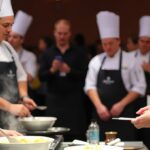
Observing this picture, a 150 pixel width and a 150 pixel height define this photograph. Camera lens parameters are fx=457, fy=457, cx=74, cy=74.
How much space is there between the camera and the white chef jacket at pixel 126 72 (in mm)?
3986

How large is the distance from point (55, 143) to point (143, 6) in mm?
5744

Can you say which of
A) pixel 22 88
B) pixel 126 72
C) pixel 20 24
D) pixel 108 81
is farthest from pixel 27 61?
pixel 22 88

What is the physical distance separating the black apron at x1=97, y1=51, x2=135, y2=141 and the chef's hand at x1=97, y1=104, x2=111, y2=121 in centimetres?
7

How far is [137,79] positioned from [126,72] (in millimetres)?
115

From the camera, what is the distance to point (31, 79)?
493 cm

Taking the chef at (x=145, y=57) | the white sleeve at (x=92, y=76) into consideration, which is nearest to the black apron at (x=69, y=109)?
the white sleeve at (x=92, y=76)

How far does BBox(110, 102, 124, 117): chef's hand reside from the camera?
153 inches

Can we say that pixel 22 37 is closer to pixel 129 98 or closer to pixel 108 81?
pixel 108 81

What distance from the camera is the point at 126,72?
3998 millimetres

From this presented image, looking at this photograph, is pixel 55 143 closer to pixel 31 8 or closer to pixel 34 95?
pixel 34 95

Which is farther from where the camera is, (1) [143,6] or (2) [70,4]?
(2) [70,4]

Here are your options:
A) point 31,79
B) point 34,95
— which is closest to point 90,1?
point 34,95

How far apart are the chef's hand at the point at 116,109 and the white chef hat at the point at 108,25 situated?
0.60 metres

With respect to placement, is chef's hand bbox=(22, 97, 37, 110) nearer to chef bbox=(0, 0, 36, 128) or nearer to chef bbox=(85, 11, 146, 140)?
chef bbox=(0, 0, 36, 128)
